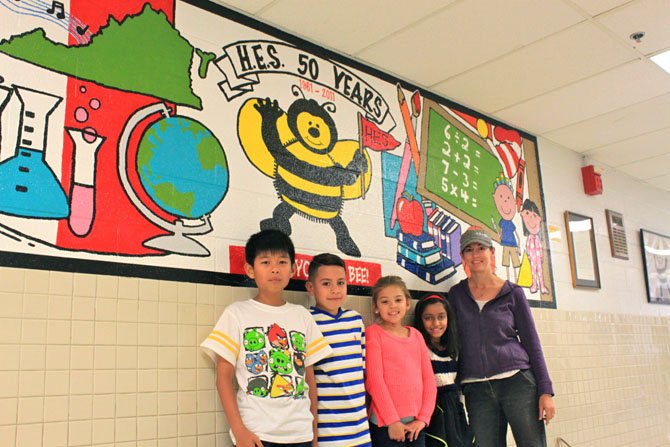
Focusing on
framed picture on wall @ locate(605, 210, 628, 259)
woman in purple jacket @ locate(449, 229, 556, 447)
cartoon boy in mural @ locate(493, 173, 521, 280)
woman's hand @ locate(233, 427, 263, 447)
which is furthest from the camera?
framed picture on wall @ locate(605, 210, 628, 259)

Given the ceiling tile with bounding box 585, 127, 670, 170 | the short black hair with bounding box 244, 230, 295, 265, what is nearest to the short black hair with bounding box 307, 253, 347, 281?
the short black hair with bounding box 244, 230, 295, 265

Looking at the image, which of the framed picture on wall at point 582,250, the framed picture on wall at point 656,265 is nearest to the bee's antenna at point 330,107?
the framed picture on wall at point 582,250

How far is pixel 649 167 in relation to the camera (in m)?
5.55

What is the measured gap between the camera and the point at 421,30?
10.3ft

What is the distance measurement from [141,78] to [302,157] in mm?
872

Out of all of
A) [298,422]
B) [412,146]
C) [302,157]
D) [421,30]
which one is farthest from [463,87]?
[298,422]

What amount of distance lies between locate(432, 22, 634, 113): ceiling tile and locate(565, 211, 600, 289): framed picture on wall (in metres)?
1.29

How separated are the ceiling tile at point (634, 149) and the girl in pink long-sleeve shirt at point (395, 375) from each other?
9.57 feet

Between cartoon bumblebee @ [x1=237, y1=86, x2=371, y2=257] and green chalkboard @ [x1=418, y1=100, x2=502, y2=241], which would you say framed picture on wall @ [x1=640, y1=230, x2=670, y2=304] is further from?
cartoon bumblebee @ [x1=237, y1=86, x2=371, y2=257]

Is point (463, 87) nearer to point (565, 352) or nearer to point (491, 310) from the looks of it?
point (491, 310)

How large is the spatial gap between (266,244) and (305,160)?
67cm

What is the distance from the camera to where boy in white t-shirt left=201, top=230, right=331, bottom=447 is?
7.45 feet

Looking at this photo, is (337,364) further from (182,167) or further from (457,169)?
(457,169)

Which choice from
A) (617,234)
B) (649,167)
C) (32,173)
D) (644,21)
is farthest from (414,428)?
(649,167)
